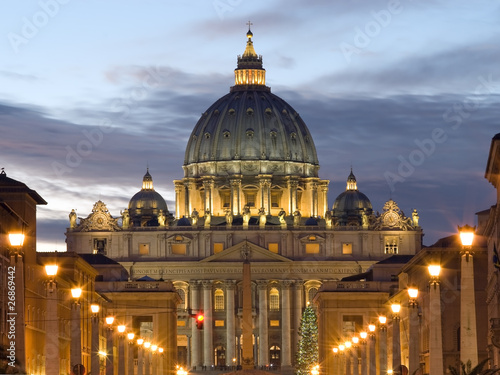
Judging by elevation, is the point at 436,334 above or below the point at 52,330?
below

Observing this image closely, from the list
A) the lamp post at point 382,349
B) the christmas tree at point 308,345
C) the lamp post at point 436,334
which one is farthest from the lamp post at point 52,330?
the christmas tree at point 308,345

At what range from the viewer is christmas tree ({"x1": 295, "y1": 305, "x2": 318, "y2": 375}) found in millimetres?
184500

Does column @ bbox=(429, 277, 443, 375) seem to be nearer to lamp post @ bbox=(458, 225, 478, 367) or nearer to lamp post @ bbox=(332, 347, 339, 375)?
lamp post @ bbox=(458, 225, 478, 367)

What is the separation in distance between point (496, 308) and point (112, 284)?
267 feet

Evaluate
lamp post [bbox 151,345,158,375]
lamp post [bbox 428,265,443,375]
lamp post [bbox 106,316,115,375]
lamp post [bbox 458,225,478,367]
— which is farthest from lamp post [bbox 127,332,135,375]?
lamp post [bbox 458,225,478,367]

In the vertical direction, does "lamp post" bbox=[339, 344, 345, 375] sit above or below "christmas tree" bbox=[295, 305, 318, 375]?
below

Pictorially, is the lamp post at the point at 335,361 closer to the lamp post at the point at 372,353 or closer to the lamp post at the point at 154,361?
the lamp post at the point at 154,361

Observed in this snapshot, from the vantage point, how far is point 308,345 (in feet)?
621

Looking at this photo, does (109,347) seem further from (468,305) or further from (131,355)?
(468,305)

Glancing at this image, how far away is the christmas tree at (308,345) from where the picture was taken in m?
184

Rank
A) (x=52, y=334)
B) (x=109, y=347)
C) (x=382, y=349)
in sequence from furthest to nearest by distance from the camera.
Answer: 1. (x=382, y=349)
2. (x=109, y=347)
3. (x=52, y=334)

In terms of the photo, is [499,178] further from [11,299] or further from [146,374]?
[146,374]

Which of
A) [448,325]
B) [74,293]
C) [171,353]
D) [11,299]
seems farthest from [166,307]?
[74,293]

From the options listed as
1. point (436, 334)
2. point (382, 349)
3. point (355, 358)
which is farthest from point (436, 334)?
point (355, 358)
